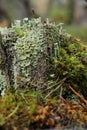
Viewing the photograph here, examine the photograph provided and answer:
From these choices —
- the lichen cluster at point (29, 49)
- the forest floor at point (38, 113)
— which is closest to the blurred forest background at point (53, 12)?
the lichen cluster at point (29, 49)

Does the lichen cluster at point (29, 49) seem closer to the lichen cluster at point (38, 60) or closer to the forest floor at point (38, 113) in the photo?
the lichen cluster at point (38, 60)

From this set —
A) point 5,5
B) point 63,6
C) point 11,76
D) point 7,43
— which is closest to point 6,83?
point 11,76

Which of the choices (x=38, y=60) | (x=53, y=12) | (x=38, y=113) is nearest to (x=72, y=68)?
(x=38, y=60)

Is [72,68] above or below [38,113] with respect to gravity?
above

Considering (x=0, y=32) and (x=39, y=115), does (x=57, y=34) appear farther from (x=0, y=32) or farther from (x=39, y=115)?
(x=39, y=115)

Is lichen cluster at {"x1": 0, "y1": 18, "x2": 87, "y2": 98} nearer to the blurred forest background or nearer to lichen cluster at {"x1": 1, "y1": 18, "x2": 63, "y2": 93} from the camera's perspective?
lichen cluster at {"x1": 1, "y1": 18, "x2": 63, "y2": 93}

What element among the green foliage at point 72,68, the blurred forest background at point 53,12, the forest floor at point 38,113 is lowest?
the forest floor at point 38,113

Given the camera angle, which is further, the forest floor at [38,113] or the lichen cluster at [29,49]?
the lichen cluster at [29,49]

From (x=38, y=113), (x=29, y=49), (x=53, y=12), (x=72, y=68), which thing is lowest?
(x=38, y=113)

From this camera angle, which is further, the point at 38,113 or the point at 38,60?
the point at 38,60

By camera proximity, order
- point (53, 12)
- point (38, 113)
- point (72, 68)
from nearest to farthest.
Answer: point (38, 113) < point (72, 68) < point (53, 12)

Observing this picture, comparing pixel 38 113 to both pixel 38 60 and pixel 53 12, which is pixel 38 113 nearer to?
pixel 38 60
